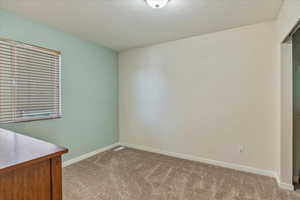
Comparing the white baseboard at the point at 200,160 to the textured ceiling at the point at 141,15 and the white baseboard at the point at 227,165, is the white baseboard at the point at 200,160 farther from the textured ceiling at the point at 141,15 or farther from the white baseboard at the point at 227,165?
the textured ceiling at the point at 141,15

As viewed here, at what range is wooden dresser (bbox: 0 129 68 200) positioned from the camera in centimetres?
74

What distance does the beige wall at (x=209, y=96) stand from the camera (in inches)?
92.2

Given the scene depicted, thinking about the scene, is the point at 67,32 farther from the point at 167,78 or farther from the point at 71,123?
the point at 167,78

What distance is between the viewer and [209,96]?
276 centimetres

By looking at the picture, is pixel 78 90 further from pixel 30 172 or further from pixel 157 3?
pixel 30 172

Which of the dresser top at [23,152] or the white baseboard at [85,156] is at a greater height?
the dresser top at [23,152]

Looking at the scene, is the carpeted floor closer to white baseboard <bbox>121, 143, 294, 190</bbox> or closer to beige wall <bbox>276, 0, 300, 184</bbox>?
white baseboard <bbox>121, 143, 294, 190</bbox>

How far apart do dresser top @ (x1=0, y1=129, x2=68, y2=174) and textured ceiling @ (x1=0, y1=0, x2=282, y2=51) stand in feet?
5.53

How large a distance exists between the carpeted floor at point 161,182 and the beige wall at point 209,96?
0.35 meters

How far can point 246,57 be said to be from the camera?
2.44m

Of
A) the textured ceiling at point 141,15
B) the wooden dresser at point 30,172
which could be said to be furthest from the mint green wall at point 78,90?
the wooden dresser at point 30,172

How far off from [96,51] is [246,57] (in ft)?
9.12

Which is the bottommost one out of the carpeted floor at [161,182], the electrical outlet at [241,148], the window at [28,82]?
the carpeted floor at [161,182]

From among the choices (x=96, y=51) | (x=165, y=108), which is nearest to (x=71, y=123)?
(x=96, y=51)
